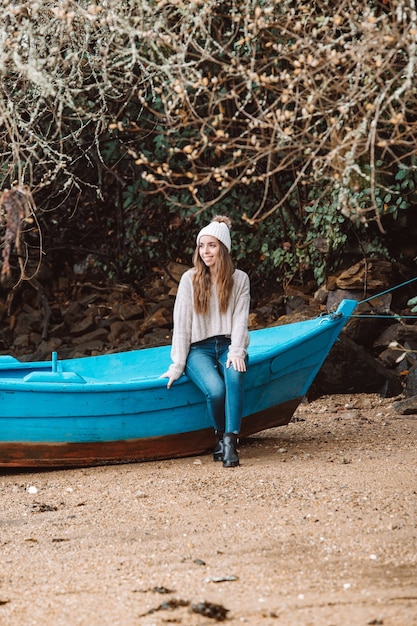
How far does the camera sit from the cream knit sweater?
4965mm

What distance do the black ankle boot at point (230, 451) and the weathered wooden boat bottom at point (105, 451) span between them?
1.23ft

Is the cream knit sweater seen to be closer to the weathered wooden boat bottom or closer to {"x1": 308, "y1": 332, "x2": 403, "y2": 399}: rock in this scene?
the weathered wooden boat bottom

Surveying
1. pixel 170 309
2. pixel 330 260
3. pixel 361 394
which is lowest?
pixel 361 394

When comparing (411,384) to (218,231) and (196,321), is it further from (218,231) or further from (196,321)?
(218,231)

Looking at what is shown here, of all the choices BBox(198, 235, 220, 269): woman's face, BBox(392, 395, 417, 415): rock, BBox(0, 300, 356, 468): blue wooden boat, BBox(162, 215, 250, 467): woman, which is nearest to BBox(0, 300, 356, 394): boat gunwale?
BBox(0, 300, 356, 468): blue wooden boat

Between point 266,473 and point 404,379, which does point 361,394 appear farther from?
point 266,473

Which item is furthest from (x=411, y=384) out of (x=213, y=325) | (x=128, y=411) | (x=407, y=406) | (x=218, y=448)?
(x=128, y=411)

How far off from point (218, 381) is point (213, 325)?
1.14 ft

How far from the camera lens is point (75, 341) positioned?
926 cm

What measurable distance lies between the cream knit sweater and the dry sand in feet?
2.26

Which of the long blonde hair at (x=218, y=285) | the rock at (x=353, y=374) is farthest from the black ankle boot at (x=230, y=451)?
the rock at (x=353, y=374)

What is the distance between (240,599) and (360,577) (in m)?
0.47

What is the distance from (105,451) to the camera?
16.8 ft

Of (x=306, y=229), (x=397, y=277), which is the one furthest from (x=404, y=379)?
(x=306, y=229)
